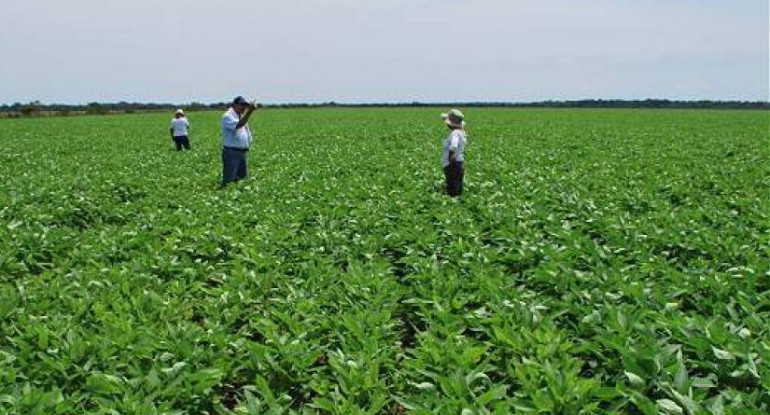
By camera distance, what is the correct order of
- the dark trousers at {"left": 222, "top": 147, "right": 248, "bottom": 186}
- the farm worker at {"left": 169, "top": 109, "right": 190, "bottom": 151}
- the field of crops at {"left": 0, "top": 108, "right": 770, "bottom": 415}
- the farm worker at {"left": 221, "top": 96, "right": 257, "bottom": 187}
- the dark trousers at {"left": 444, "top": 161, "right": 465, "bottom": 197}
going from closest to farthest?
the field of crops at {"left": 0, "top": 108, "right": 770, "bottom": 415} < the dark trousers at {"left": 444, "top": 161, "right": 465, "bottom": 197} < the farm worker at {"left": 221, "top": 96, "right": 257, "bottom": 187} < the dark trousers at {"left": 222, "top": 147, "right": 248, "bottom": 186} < the farm worker at {"left": 169, "top": 109, "right": 190, "bottom": 151}

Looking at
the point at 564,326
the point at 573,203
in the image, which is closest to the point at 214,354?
the point at 564,326

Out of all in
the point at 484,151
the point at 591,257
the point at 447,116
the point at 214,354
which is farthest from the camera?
the point at 484,151

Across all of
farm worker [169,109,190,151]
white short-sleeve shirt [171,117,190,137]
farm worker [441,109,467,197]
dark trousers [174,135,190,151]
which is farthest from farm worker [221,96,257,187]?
dark trousers [174,135,190,151]

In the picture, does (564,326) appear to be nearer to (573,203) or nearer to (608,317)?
(608,317)

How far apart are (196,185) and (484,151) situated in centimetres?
1078

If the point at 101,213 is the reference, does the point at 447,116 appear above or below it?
above

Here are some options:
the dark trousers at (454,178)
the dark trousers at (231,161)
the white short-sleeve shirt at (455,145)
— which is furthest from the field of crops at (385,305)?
the dark trousers at (231,161)

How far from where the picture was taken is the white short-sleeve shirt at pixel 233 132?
37.9 ft

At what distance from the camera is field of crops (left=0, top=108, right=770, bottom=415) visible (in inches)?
Result: 129

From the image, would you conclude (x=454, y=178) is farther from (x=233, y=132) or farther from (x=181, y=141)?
(x=181, y=141)

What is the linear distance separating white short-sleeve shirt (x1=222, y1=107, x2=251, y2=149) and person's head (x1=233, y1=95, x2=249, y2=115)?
79 millimetres

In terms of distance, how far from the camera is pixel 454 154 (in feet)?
34.6

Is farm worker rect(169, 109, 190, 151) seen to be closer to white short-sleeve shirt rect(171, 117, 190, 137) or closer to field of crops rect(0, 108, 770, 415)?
white short-sleeve shirt rect(171, 117, 190, 137)

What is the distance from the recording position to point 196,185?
1256 centimetres
